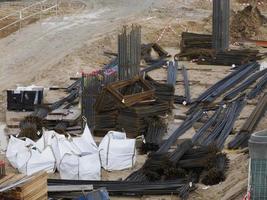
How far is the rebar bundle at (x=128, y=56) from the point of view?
23.6 meters

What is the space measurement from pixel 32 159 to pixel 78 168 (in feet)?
3.86

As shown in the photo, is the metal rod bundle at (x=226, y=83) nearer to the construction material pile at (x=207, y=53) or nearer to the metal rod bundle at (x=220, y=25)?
the construction material pile at (x=207, y=53)

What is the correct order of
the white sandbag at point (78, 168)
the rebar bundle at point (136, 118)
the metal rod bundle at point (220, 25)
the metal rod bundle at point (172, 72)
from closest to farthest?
1. the white sandbag at point (78, 168)
2. the rebar bundle at point (136, 118)
3. the metal rod bundle at point (172, 72)
4. the metal rod bundle at point (220, 25)

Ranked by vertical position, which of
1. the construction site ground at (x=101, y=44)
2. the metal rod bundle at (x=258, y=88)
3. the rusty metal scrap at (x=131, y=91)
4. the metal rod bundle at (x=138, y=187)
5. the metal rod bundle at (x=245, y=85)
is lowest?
the construction site ground at (x=101, y=44)

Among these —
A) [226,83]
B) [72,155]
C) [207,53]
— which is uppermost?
[72,155]

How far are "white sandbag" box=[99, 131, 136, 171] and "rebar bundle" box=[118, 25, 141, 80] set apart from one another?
17.9ft

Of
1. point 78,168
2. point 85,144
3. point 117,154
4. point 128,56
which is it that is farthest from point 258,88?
point 78,168

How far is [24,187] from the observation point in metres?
14.2

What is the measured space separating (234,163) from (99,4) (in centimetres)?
2702

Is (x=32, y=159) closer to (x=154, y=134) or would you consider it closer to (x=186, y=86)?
(x=154, y=134)

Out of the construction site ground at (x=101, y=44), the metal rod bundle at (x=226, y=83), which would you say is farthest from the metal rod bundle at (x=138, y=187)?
the metal rod bundle at (x=226, y=83)

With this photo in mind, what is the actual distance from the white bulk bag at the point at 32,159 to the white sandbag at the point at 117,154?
125cm

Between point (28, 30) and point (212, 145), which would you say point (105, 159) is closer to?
point (212, 145)

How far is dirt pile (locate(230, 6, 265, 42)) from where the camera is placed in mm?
35850
